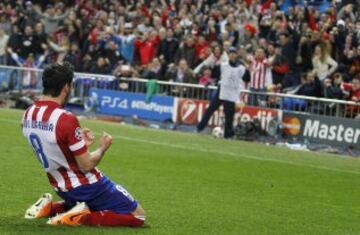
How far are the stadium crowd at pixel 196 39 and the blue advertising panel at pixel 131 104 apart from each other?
0.83m

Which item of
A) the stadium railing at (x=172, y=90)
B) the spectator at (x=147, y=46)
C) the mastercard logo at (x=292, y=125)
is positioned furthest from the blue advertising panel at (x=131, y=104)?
the mastercard logo at (x=292, y=125)

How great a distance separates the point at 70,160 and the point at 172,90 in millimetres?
16657

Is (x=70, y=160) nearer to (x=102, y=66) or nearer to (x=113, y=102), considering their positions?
(x=113, y=102)

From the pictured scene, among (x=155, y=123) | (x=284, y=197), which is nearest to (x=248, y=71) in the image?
(x=155, y=123)

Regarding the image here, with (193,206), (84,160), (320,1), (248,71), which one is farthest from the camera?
(320,1)

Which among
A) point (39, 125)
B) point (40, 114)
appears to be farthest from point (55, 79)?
point (39, 125)

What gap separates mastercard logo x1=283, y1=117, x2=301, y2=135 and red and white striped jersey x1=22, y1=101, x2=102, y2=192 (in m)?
13.9

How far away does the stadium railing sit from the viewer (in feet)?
72.1

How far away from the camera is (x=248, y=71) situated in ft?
76.3

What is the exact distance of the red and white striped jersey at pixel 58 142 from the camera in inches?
339

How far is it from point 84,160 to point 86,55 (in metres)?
21.2

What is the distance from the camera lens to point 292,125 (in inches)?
881

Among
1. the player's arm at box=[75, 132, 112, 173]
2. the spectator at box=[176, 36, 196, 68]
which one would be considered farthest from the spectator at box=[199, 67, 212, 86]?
the player's arm at box=[75, 132, 112, 173]

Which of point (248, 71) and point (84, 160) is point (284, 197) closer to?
point (84, 160)
